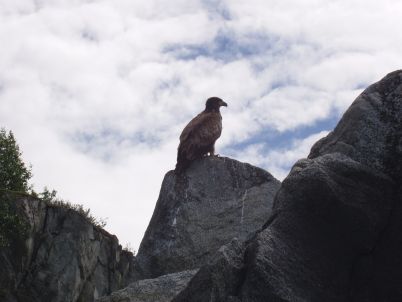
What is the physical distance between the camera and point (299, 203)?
5.71 metres

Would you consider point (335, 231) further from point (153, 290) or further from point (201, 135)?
point (201, 135)

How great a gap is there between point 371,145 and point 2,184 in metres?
21.4

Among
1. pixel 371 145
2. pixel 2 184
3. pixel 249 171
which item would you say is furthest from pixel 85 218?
pixel 371 145

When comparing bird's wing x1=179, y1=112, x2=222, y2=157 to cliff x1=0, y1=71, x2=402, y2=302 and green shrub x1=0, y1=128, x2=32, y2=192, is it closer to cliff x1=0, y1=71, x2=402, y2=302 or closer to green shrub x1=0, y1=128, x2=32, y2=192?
cliff x1=0, y1=71, x2=402, y2=302

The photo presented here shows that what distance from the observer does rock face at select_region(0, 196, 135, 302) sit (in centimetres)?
2158

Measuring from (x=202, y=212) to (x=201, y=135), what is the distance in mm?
2574

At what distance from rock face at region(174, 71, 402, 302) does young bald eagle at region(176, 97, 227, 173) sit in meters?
7.40

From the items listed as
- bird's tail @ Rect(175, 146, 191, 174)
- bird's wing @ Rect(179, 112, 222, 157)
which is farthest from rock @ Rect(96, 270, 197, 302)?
bird's wing @ Rect(179, 112, 222, 157)

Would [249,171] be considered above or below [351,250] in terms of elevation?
above

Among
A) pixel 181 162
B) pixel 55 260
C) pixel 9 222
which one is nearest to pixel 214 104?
pixel 181 162

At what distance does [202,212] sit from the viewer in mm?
12141

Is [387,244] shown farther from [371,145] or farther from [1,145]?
[1,145]

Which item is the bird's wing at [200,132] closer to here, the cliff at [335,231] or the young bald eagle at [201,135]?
the young bald eagle at [201,135]

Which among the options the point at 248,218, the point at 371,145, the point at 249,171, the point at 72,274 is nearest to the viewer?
the point at 371,145
